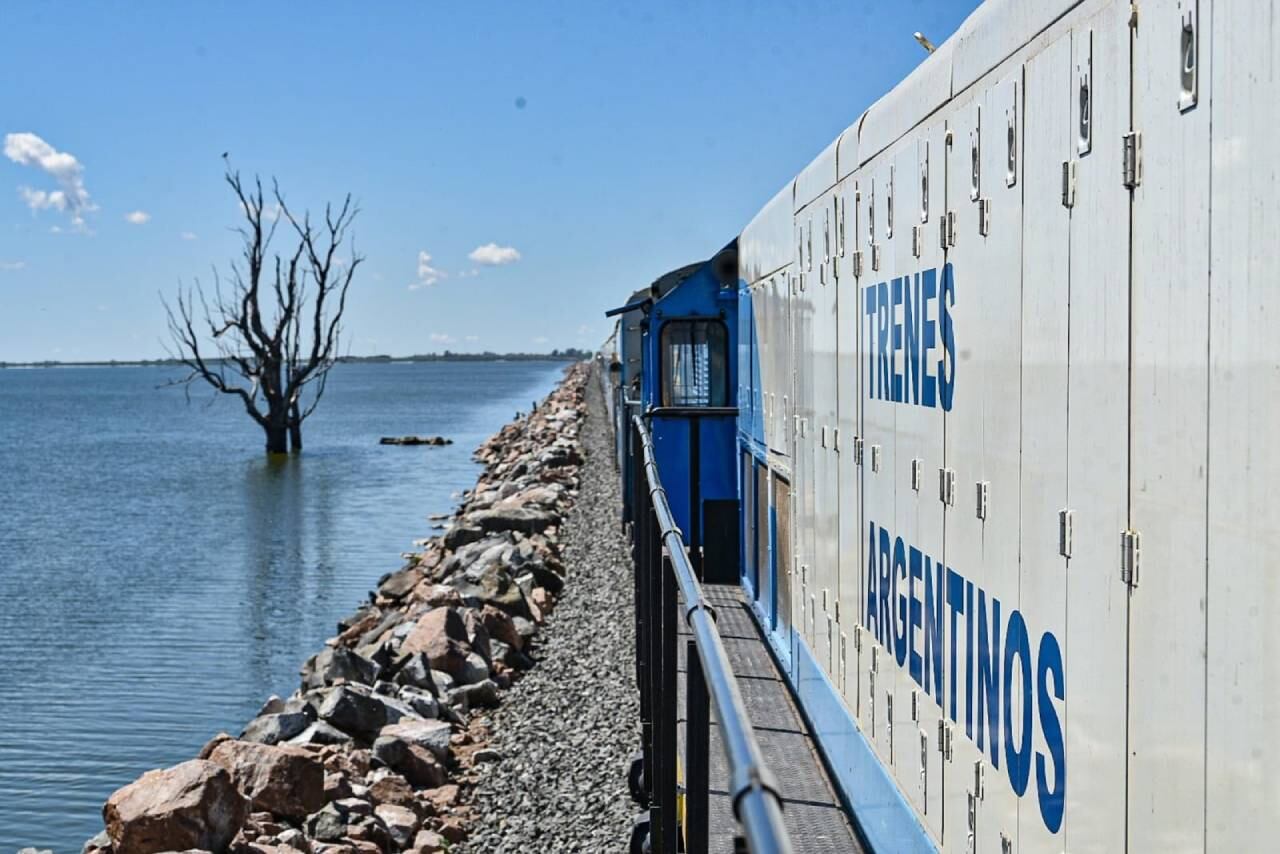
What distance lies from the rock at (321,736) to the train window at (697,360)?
156 inches

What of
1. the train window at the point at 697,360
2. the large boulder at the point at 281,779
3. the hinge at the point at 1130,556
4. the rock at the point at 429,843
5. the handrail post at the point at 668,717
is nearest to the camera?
the hinge at the point at 1130,556

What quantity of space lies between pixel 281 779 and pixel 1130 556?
26.1 ft

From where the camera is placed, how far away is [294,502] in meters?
41.8

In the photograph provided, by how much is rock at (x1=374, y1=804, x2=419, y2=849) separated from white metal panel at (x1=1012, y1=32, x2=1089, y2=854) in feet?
21.2

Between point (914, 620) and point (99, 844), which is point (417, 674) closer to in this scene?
point (99, 844)

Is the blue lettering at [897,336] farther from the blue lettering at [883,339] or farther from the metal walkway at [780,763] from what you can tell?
the metal walkway at [780,763]

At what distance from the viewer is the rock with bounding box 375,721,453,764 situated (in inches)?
428

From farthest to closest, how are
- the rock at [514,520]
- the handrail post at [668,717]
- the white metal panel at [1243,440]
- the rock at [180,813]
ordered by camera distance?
the rock at [514,520], the rock at [180,813], the handrail post at [668,717], the white metal panel at [1243,440]

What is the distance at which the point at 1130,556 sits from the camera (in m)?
2.73

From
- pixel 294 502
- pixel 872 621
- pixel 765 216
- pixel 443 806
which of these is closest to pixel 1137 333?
pixel 872 621

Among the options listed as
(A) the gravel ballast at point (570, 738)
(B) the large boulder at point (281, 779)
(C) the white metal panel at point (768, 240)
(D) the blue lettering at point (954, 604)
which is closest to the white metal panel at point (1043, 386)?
(D) the blue lettering at point (954, 604)

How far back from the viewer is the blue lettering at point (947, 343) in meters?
4.16

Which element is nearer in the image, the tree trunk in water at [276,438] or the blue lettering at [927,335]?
the blue lettering at [927,335]

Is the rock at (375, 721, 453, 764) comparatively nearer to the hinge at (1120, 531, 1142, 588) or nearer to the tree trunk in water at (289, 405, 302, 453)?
the hinge at (1120, 531, 1142, 588)
